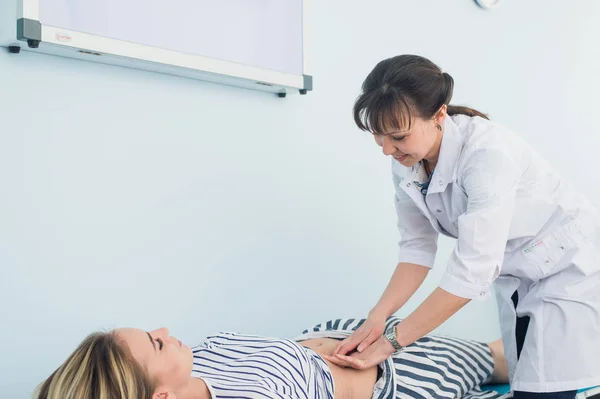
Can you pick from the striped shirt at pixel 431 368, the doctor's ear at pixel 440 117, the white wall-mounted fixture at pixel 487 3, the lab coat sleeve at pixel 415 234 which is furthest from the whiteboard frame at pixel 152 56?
the white wall-mounted fixture at pixel 487 3

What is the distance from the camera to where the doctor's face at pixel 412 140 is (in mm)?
1352

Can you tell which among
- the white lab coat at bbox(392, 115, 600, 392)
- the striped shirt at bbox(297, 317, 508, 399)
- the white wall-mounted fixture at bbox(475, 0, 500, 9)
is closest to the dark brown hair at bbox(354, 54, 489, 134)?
the white lab coat at bbox(392, 115, 600, 392)

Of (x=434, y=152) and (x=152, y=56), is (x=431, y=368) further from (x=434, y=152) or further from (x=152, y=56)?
(x=152, y=56)

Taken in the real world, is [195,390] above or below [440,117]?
below

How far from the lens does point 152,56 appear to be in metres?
1.52

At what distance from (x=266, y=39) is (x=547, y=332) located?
100cm

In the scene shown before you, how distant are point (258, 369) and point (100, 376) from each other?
340mm

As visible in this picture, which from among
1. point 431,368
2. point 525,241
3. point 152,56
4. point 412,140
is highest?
point 152,56

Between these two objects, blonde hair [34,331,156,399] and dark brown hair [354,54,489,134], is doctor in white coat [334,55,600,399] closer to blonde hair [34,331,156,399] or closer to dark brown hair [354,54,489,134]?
dark brown hair [354,54,489,134]

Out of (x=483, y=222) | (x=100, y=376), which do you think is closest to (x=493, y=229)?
(x=483, y=222)

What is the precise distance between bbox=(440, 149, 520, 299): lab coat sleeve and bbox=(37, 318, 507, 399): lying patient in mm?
269

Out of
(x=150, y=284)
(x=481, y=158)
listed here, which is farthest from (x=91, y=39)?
(x=481, y=158)

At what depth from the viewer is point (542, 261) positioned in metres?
1.46

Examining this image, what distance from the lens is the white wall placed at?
4.59 ft
